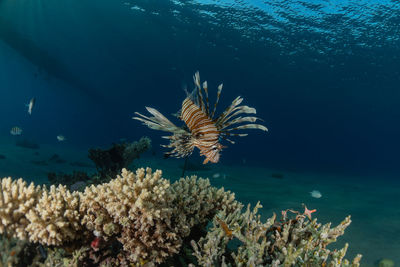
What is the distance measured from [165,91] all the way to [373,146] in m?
142

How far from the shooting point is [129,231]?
2.52 m

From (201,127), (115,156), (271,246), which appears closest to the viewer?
(271,246)

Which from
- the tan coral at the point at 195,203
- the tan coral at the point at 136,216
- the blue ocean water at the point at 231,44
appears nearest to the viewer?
the tan coral at the point at 136,216

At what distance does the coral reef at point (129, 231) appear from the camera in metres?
2.38

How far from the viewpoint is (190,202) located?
10.2 ft

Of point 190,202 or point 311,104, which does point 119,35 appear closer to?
point 190,202

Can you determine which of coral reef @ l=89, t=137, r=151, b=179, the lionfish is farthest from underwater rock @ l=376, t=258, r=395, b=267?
coral reef @ l=89, t=137, r=151, b=179

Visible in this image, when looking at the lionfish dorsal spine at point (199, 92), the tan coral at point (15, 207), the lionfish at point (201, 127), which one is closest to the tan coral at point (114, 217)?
the tan coral at point (15, 207)

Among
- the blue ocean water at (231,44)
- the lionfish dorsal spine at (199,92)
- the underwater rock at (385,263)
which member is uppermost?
the blue ocean water at (231,44)

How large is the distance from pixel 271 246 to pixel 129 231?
5.23ft

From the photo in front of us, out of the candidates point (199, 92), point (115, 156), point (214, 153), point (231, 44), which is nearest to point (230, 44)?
point (231, 44)

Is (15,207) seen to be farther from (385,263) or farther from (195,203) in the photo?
(385,263)

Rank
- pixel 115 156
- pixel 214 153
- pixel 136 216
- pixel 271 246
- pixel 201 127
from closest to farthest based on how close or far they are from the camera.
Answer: pixel 136 216 < pixel 271 246 < pixel 214 153 < pixel 201 127 < pixel 115 156

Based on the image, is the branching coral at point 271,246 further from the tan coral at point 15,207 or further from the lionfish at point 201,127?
the tan coral at point 15,207
